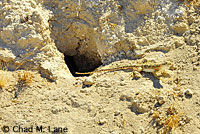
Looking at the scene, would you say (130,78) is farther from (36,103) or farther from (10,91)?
(10,91)

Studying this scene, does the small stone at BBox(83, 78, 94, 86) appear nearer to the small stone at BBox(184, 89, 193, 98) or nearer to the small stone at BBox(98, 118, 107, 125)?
the small stone at BBox(98, 118, 107, 125)

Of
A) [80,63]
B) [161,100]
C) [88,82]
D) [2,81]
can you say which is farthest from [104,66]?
[2,81]

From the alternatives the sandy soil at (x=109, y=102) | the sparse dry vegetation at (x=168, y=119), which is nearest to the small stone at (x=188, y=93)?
the sandy soil at (x=109, y=102)

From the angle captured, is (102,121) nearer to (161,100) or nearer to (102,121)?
(102,121)

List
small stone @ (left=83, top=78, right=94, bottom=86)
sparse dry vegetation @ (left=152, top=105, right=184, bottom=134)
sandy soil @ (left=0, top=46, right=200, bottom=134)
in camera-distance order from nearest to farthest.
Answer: sparse dry vegetation @ (left=152, top=105, right=184, bottom=134) < sandy soil @ (left=0, top=46, right=200, bottom=134) < small stone @ (left=83, top=78, right=94, bottom=86)

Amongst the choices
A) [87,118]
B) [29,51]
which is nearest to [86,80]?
[87,118]

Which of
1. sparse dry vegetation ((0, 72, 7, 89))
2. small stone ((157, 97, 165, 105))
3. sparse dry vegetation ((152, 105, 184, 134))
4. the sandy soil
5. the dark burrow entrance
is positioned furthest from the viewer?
the dark burrow entrance

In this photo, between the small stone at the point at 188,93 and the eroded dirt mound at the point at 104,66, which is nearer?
the eroded dirt mound at the point at 104,66

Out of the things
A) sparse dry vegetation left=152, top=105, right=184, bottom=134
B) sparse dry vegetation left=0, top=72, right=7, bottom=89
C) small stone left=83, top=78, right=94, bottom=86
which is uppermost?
sparse dry vegetation left=0, top=72, right=7, bottom=89

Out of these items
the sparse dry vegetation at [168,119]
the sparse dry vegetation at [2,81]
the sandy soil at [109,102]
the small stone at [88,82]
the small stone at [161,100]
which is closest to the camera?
the sparse dry vegetation at [168,119]

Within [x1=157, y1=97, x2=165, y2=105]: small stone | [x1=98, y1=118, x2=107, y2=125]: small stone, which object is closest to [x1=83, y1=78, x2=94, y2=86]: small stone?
[x1=98, y1=118, x2=107, y2=125]: small stone

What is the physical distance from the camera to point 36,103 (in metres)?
4.18

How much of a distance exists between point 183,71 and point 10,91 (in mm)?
3010

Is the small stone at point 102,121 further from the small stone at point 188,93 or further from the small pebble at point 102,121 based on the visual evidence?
the small stone at point 188,93
